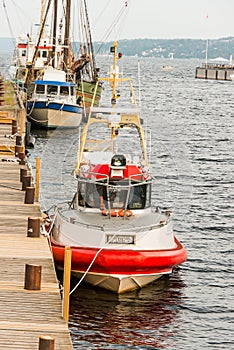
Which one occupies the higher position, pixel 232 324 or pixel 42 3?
pixel 42 3

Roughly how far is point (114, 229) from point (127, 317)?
2256 millimetres

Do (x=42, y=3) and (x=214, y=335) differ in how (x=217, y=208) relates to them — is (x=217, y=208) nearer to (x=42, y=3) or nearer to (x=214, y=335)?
(x=214, y=335)

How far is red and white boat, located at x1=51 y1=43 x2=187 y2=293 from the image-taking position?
22.3m

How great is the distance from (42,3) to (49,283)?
56546mm

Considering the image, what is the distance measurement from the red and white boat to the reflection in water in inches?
14.0

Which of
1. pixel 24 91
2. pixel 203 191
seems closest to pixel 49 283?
pixel 203 191

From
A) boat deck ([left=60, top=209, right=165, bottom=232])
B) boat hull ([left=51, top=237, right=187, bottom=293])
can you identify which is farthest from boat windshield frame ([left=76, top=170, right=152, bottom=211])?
boat hull ([left=51, top=237, right=187, bottom=293])

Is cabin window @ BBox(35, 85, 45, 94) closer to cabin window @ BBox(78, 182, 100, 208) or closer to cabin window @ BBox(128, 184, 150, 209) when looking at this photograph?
cabin window @ BBox(78, 182, 100, 208)

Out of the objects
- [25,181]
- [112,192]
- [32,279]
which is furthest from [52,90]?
[32,279]

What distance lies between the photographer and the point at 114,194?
23.6 m

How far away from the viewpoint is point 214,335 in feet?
67.3

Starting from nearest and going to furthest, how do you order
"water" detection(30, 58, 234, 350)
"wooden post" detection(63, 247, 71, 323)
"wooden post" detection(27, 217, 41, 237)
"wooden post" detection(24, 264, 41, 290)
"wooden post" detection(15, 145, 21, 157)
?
1. "wooden post" detection(24, 264, 41, 290)
2. "wooden post" detection(63, 247, 71, 323)
3. "water" detection(30, 58, 234, 350)
4. "wooden post" detection(27, 217, 41, 237)
5. "wooden post" detection(15, 145, 21, 157)

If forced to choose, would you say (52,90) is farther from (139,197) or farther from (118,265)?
(118,265)

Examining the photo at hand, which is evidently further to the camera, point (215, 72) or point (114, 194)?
point (215, 72)
